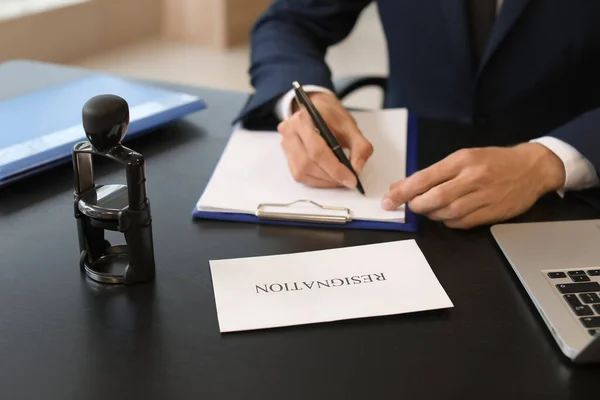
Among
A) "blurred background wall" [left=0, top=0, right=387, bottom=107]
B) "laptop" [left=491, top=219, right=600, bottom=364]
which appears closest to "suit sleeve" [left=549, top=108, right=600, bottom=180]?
"laptop" [left=491, top=219, right=600, bottom=364]

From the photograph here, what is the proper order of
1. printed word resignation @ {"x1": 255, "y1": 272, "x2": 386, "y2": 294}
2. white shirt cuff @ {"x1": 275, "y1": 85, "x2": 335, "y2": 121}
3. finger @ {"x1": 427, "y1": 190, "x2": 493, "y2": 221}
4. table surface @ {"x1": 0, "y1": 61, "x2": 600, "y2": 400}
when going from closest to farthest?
table surface @ {"x1": 0, "y1": 61, "x2": 600, "y2": 400}
printed word resignation @ {"x1": 255, "y1": 272, "x2": 386, "y2": 294}
finger @ {"x1": 427, "y1": 190, "x2": 493, "y2": 221}
white shirt cuff @ {"x1": 275, "y1": 85, "x2": 335, "y2": 121}

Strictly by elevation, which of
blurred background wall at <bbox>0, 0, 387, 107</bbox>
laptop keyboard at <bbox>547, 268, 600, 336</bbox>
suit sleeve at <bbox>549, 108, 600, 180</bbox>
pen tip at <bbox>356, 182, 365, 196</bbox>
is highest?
suit sleeve at <bbox>549, 108, 600, 180</bbox>

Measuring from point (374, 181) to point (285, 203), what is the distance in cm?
14

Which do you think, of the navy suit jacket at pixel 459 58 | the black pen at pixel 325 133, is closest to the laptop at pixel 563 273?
the black pen at pixel 325 133

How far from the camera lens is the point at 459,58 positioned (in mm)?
1419

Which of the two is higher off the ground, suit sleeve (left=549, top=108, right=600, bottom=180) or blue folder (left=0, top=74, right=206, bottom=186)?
suit sleeve (left=549, top=108, right=600, bottom=180)

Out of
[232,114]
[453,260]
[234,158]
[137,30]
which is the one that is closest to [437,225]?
[453,260]

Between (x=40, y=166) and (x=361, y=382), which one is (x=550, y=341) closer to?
(x=361, y=382)

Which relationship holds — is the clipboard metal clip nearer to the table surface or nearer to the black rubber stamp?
the table surface

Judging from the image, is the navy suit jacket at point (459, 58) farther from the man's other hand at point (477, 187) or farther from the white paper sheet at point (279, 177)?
the man's other hand at point (477, 187)

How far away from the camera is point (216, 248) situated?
835mm

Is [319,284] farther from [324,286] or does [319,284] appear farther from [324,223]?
[324,223]

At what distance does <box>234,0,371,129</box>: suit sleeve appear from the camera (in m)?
1.17

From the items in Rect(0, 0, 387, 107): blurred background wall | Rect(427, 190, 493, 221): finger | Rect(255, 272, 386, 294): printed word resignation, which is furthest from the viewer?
Rect(0, 0, 387, 107): blurred background wall
